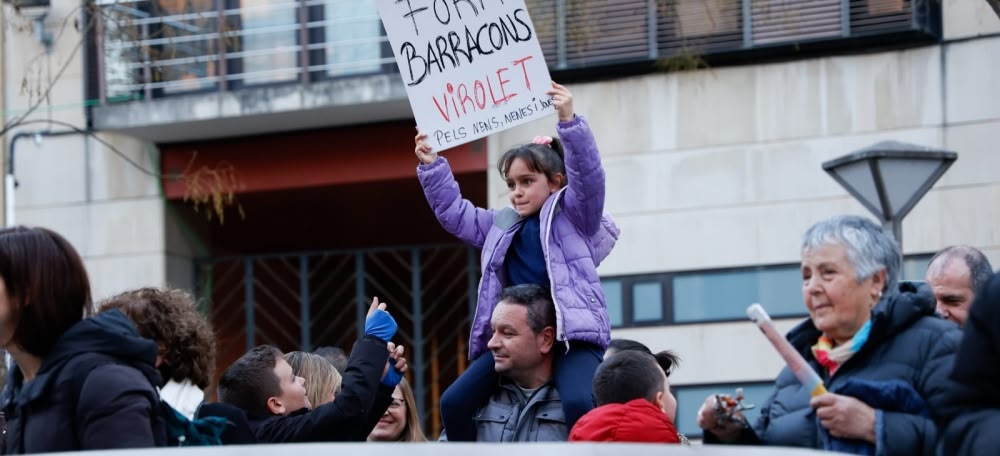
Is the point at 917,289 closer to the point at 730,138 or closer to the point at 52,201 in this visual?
the point at 730,138

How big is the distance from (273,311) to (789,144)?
591cm

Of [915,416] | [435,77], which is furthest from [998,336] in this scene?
[435,77]

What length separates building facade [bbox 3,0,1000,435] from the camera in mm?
14961

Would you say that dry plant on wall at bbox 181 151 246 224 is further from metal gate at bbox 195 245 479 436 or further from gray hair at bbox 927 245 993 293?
gray hair at bbox 927 245 993 293

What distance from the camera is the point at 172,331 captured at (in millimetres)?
6379

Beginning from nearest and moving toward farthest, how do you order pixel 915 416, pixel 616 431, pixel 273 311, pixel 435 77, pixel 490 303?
pixel 915 416, pixel 616 431, pixel 490 303, pixel 435 77, pixel 273 311

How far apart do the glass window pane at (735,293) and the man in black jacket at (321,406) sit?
812 cm

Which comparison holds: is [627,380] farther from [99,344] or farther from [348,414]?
[99,344]

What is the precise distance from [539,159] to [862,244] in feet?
7.26

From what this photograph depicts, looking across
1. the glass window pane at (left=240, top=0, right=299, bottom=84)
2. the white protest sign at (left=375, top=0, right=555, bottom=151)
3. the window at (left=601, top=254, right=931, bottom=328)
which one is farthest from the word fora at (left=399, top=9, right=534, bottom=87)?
the glass window pane at (left=240, top=0, right=299, bottom=84)

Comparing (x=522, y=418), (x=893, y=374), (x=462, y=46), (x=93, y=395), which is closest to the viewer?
(x=93, y=395)

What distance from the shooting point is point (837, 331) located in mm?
5707

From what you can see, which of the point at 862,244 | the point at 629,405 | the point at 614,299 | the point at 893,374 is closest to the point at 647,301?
the point at 614,299

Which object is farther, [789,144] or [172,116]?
[172,116]
